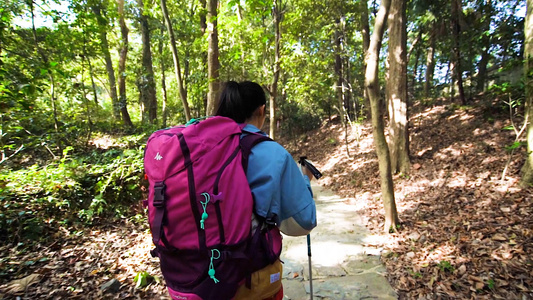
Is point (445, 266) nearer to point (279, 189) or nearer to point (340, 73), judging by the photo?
point (279, 189)

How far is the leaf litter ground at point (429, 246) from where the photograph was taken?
276cm

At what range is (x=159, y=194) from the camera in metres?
1.05

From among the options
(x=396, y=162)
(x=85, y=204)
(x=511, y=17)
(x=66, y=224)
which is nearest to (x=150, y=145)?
(x=66, y=224)

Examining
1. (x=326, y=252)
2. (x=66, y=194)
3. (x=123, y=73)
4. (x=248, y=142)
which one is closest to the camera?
(x=248, y=142)

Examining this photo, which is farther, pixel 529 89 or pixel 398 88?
pixel 398 88

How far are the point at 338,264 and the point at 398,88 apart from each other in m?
4.85

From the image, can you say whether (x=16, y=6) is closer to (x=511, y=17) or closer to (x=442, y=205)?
(x=442, y=205)

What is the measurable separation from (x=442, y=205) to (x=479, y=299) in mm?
2298

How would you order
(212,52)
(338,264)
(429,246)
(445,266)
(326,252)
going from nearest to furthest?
(445,266) → (429,246) → (338,264) → (326,252) → (212,52)

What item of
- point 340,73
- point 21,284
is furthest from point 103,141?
point 340,73

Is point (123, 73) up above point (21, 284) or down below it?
above

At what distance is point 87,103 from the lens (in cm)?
745

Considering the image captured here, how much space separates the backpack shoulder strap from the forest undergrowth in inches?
111

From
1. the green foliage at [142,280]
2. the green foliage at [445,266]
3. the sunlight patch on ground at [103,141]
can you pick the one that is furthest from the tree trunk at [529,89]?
the sunlight patch on ground at [103,141]
